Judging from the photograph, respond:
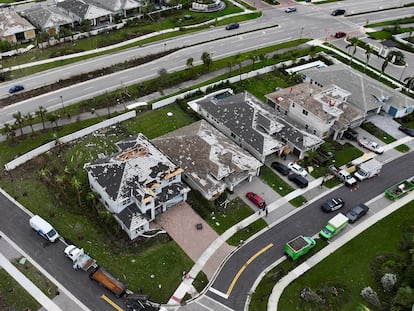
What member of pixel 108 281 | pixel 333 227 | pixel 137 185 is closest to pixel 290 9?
pixel 333 227

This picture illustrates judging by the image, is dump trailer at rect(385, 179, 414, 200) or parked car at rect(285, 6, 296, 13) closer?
dump trailer at rect(385, 179, 414, 200)

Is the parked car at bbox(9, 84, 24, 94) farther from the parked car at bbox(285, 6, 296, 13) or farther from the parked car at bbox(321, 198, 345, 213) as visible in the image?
the parked car at bbox(285, 6, 296, 13)

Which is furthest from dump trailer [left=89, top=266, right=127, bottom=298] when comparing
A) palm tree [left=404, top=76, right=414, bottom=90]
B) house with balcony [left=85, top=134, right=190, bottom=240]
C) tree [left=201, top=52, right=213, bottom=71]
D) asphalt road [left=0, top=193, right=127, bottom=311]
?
palm tree [left=404, top=76, right=414, bottom=90]

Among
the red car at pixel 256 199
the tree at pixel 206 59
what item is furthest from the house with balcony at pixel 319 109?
the red car at pixel 256 199

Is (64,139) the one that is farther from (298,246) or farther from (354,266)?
(354,266)

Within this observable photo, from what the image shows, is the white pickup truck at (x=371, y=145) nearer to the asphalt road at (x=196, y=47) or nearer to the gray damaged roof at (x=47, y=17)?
the asphalt road at (x=196, y=47)

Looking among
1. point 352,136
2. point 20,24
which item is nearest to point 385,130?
point 352,136
